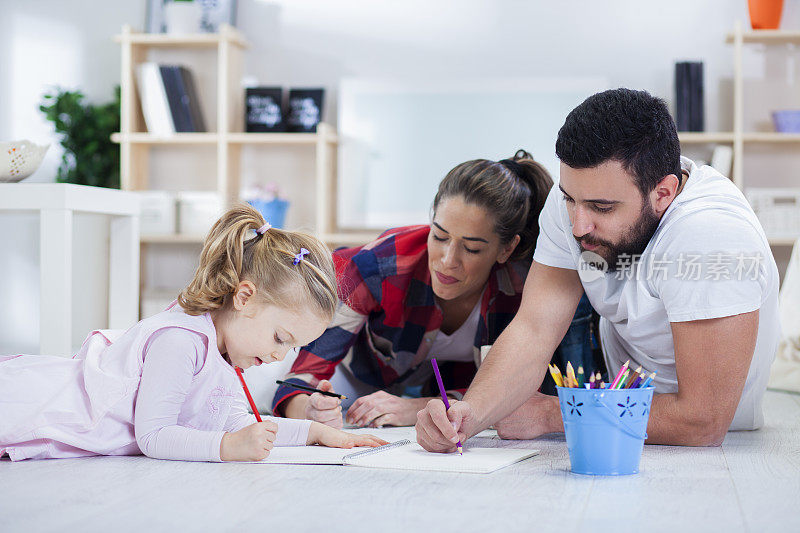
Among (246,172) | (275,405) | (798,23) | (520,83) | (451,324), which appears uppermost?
(798,23)

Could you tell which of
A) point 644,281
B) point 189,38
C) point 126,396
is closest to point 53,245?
point 126,396

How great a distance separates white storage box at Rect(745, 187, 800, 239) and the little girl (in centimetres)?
267

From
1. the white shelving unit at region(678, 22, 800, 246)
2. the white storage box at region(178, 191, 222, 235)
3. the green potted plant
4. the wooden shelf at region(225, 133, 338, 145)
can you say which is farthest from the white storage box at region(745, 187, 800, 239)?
the green potted plant

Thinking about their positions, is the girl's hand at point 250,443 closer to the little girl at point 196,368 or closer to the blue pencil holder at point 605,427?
the little girl at point 196,368

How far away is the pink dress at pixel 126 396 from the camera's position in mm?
1385

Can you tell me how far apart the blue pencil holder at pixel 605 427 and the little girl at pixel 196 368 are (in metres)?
0.41

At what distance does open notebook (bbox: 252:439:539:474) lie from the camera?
1335 mm

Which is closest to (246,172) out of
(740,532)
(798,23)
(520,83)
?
(520,83)

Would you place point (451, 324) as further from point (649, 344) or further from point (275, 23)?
point (275, 23)

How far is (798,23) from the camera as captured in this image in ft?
12.7

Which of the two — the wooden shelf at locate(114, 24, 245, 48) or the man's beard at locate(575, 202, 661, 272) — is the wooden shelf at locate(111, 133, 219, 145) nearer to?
the wooden shelf at locate(114, 24, 245, 48)

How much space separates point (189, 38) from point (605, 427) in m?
3.38

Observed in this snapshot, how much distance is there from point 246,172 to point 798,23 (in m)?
2.71

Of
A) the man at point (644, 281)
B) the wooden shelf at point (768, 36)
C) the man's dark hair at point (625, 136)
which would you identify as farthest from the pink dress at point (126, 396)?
the wooden shelf at point (768, 36)
